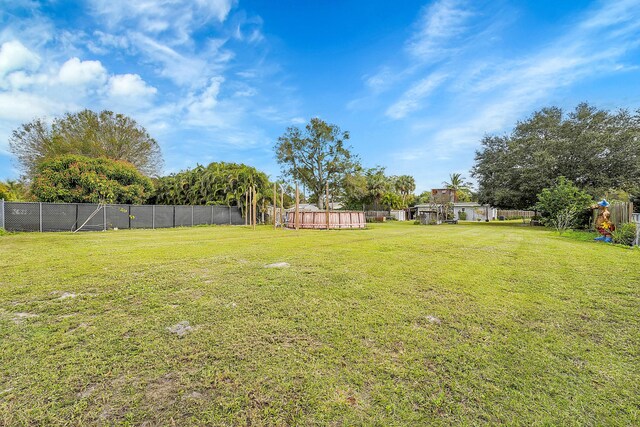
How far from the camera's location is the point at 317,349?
2154mm

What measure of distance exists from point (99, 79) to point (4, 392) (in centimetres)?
1811

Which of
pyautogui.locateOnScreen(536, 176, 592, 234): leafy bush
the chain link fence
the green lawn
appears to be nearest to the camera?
the green lawn

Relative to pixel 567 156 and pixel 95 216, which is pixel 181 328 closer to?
pixel 95 216

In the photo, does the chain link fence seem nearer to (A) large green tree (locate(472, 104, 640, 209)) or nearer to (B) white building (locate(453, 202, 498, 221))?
(A) large green tree (locate(472, 104, 640, 209))

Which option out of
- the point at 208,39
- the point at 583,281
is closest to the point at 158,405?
the point at 583,281

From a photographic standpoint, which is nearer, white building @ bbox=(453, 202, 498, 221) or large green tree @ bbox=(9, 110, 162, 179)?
large green tree @ bbox=(9, 110, 162, 179)

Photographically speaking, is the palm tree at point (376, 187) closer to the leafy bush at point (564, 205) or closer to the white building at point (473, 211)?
the white building at point (473, 211)

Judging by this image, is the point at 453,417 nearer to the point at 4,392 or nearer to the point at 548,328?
the point at 548,328

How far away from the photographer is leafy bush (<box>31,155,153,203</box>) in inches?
623

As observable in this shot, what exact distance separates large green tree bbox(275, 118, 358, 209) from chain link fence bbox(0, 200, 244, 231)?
43.7 feet

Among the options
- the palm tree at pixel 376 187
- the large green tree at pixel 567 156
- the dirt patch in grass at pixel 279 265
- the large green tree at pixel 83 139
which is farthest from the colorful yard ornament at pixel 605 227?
the large green tree at pixel 83 139

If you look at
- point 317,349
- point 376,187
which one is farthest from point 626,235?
point 376,187

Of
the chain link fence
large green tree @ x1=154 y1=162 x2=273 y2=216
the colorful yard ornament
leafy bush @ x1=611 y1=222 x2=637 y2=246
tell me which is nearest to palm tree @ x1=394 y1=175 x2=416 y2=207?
large green tree @ x1=154 y1=162 x2=273 y2=216

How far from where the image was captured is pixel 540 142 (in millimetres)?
20844
